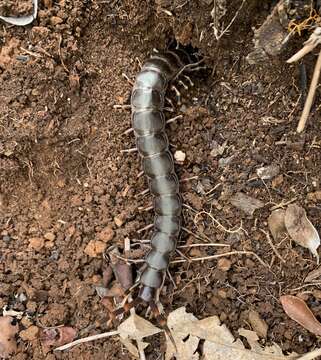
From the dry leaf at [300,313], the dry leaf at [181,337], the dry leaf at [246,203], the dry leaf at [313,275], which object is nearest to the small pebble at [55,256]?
the dry leaf at [181,337]

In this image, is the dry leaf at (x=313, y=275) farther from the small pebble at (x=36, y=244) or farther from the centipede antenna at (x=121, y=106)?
the small pebble at (x=36, y=244)

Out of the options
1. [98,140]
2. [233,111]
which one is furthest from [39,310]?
[233,111]

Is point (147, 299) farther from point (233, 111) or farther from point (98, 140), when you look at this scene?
point (233, 111)

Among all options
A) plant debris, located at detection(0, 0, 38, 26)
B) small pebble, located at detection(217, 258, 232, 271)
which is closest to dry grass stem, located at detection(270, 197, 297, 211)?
small pebble, located at detection(217, 258, 232, 271)

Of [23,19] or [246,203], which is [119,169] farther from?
[23,19]

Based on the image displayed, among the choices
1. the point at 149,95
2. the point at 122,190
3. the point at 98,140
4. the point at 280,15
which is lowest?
the point at 122,190

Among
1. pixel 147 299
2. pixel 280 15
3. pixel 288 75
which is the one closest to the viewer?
pixel 280 15
